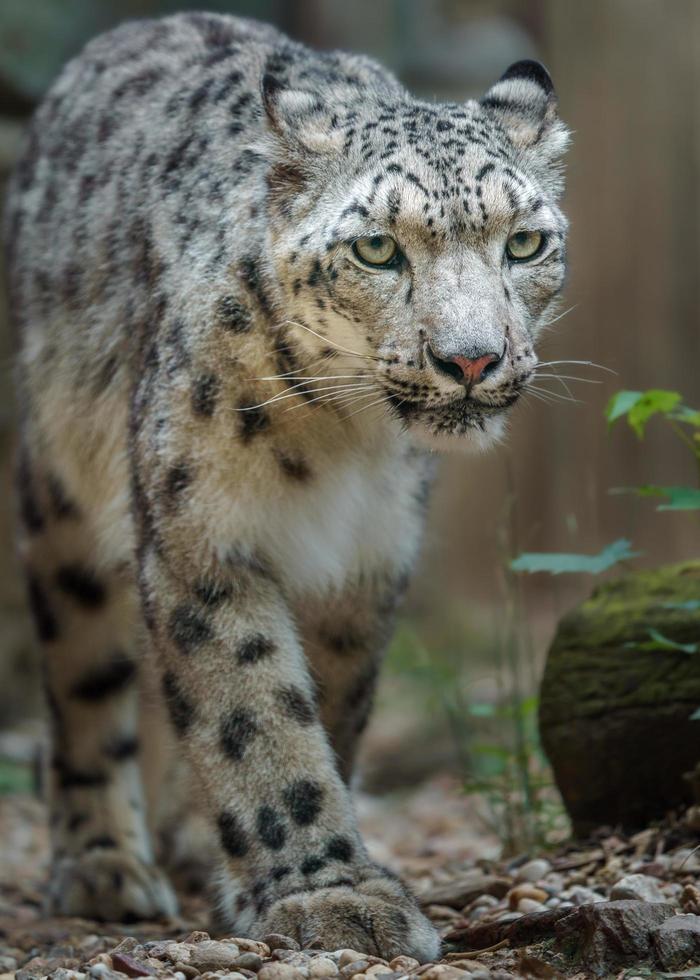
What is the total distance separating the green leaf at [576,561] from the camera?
4.69 meters

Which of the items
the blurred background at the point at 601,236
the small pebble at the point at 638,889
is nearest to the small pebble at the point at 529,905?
the small pebble at the point at 638,889

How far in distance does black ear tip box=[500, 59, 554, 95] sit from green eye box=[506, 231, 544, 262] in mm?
685

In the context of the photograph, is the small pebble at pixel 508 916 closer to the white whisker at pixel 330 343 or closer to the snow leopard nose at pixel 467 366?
the snow leopard nose at pixel 467 366

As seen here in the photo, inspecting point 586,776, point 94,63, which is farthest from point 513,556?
point 94,63

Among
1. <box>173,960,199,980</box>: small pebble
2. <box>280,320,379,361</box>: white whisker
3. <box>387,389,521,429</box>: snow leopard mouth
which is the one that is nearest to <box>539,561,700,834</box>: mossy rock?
<box>387,389,521,429</box>: snow leopard mouth

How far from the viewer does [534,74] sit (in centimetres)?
510

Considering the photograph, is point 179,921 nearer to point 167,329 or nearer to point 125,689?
point 125,689

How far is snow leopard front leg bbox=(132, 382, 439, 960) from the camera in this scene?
419 centimetres

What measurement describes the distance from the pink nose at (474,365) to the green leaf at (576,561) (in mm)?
692

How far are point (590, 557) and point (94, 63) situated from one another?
3.42 meters

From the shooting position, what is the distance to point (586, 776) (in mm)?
5230

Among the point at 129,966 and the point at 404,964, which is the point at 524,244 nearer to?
the point at 404,964

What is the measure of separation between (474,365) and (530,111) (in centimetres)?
119

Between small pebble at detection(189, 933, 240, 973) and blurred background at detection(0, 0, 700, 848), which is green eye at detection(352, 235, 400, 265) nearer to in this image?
small pebble at detection(189, 933, 240, 973)
